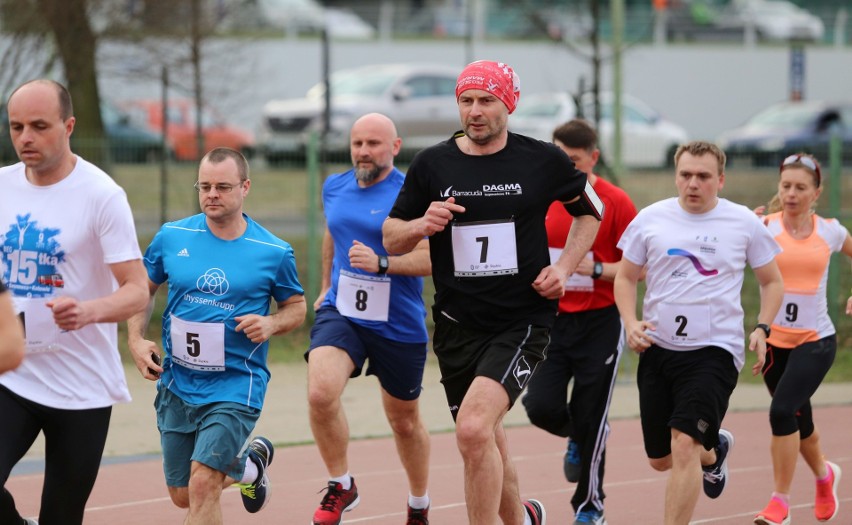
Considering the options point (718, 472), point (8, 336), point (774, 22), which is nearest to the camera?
point (8, 336)

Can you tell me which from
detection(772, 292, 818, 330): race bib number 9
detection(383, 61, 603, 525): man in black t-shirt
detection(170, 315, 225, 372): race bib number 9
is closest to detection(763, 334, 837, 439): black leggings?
detection(772, 292, 818, 330): race bib number 9

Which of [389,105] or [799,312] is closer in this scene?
[799,312]

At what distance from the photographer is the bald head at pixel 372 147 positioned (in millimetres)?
7535

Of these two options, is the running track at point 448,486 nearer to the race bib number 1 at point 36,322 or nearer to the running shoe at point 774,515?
the running shoe at point 774,515

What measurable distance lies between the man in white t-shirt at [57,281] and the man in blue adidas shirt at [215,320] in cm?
74

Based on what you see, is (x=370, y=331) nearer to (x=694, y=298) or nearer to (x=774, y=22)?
(x=694, y=298)

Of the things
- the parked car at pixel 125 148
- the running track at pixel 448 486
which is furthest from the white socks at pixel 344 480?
the parked car at pixel 125 148

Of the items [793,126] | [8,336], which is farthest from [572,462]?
[793,126]

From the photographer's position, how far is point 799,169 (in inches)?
308

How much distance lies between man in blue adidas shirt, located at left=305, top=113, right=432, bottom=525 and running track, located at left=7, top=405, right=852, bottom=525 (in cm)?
52

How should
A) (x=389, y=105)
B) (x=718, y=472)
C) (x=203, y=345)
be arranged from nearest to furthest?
(x=203, y=345), (x=718, y=472), (x=389, y=105)

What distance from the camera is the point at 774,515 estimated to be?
755cm

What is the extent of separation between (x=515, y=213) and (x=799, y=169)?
7.66 ft

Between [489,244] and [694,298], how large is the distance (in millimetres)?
1134
